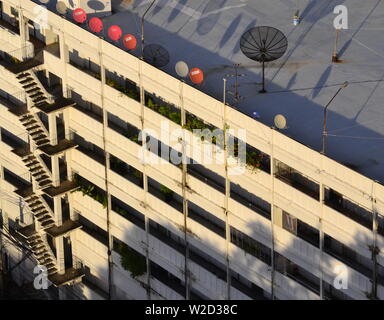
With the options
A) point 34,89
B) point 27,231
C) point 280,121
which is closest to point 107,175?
point 34,89

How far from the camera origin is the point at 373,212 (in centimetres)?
10738

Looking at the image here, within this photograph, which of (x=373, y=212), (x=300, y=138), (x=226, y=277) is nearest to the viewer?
(x=373, y=212)

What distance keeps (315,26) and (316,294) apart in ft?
77.5

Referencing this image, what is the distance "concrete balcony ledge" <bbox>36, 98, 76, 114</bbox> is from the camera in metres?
127

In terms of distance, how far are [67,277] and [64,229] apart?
5152mm

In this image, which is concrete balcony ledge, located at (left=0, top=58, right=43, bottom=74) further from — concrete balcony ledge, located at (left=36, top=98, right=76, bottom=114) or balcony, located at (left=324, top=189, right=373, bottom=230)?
balcony, located at (left=324, top=189, right=373, bottom=230)

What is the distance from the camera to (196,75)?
11762 cm

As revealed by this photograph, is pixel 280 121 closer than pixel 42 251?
Yes

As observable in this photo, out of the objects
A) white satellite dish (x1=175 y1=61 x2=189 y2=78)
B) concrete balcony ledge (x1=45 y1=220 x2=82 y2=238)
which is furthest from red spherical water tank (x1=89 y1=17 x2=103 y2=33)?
concrete balcony ledge (x1=45 y1=220 x2=82 y2=238)

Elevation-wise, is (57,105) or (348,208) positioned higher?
(57,105)

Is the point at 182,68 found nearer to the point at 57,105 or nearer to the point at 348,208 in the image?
the point at 57,105
